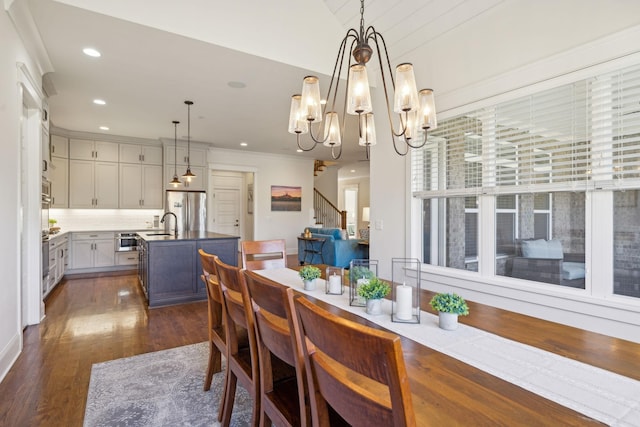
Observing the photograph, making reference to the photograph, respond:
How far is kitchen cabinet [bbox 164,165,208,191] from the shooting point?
23.3ft

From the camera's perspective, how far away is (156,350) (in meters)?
2.91

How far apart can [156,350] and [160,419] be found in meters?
1.11

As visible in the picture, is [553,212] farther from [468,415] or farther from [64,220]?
[64,220]

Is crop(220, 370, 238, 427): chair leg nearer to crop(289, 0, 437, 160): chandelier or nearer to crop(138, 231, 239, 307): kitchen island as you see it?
crop(289, 0, 437, 160): chandelier

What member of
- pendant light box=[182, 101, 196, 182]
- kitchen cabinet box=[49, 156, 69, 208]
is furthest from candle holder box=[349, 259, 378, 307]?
kitchen cabinet box=[49, 156, 69, 208]

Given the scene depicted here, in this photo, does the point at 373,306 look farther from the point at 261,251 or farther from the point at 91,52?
the point at 91,52

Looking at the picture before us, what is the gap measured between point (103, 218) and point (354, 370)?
7894 millimetres

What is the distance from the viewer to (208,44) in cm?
312

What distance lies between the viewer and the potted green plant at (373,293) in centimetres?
149

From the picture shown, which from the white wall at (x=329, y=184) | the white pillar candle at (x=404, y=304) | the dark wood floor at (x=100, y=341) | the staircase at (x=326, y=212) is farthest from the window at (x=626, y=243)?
the white wall at (x=329, y=184)

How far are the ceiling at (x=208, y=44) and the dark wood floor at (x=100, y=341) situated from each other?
2.65 metres

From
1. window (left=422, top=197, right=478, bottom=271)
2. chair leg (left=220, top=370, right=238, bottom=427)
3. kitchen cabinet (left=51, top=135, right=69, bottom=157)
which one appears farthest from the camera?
kitchen cabinet (left=51, top=135, right=69, bottom=157)

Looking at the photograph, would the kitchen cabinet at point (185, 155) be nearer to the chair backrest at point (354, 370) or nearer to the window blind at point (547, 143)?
the window blind at point (547, 143)

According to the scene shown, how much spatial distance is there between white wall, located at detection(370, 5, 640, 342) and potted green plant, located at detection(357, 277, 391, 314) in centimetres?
167
